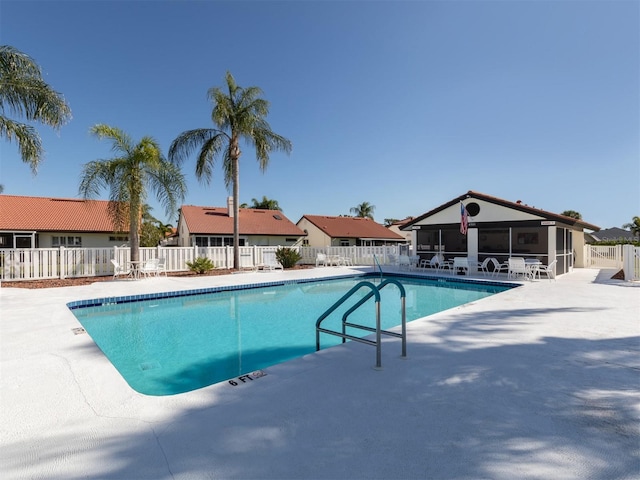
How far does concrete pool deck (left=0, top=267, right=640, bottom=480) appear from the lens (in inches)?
89.2

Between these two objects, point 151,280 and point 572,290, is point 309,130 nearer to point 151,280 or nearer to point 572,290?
point 151,280

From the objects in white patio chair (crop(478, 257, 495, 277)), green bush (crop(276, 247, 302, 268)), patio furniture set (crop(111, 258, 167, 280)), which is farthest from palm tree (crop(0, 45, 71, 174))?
white patio chair (crop(478, 257, 495, 277))

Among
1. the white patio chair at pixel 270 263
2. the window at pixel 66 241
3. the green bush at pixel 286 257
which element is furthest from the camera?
the window at pixel 66 241

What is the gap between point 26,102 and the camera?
11.1 meters

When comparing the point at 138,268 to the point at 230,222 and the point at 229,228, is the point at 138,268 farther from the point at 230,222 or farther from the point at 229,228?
the point at 230,222

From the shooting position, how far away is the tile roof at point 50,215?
2150cm

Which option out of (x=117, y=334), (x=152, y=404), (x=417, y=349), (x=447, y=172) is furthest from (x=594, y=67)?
(x=117, y=334)

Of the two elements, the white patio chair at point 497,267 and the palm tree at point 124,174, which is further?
the white patio chair at point 497,267

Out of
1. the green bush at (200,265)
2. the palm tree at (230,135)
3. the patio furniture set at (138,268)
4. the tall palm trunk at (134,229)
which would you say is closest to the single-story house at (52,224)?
the patio furniture set at (138,268)

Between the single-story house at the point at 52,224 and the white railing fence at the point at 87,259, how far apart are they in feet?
22.8

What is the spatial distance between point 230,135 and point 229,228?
12051 millimetres

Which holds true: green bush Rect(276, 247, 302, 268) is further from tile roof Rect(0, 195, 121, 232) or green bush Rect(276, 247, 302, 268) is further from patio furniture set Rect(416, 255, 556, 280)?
tile roof Rect(0, 195, 121, 232)

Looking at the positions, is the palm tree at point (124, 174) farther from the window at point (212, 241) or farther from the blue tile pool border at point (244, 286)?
the window at point (212, 241)

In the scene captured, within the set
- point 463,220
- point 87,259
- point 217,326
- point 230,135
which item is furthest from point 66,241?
point 463,220
